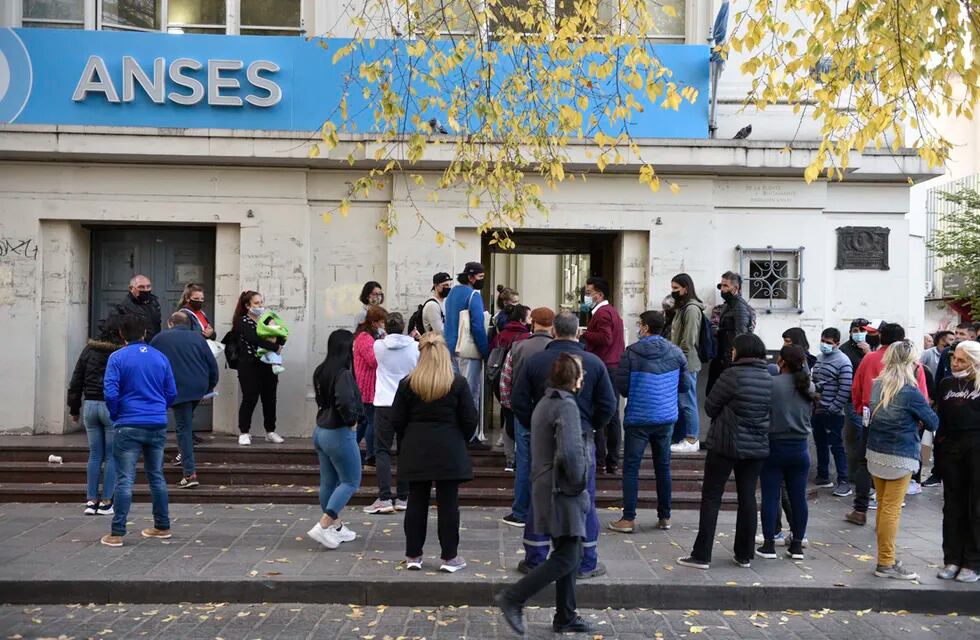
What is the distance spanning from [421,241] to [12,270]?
17.0 ft

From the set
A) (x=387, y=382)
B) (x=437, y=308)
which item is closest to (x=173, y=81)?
(x=437, y=308)

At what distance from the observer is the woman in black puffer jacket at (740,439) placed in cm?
772

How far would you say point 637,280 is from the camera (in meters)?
12.8

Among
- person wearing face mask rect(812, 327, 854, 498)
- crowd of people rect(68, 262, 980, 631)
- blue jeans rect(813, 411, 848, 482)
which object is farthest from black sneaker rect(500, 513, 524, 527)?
blue jeans rect(813, 411, 848, 482)

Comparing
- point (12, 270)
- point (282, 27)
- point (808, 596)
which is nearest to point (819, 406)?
point (808, 596)

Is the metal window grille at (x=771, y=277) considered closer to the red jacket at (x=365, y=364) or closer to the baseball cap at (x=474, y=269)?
the baseball cap at (x=474, y=269)

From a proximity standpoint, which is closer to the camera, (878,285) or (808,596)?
(808,596)

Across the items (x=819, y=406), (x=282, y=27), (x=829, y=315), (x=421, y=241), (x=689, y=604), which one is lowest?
(x=689, y=604)

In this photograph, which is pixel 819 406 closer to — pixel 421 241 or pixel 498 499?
pixel 498 499

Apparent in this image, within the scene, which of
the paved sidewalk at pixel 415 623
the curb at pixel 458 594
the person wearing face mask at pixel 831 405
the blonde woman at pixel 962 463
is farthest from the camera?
the person wearing face mask at pixel 831 405

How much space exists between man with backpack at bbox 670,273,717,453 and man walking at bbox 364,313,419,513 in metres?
3.43

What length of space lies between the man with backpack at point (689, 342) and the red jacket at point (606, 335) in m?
1.08

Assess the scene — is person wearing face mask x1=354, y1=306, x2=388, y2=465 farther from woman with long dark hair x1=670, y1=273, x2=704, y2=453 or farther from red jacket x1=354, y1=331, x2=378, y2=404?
woman with long dark hair x1=670, y1=273, x2=704, y2=453

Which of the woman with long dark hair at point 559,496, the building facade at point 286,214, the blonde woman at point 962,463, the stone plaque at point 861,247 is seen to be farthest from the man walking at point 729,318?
the woman with long dark hair at point 559,496
